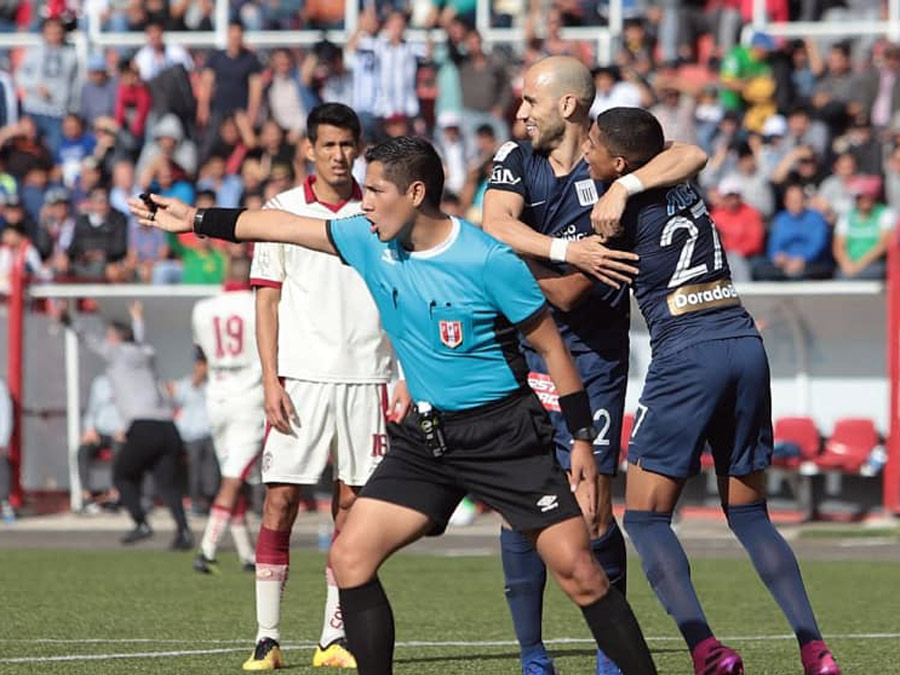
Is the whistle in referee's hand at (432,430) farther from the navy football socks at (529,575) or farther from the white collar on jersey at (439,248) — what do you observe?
the navy football socks at (529,575)

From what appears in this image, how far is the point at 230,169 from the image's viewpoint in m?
23.3

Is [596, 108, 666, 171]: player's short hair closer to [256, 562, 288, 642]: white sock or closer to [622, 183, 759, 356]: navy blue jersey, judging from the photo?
[622, 183, 759, 356]: navy blue jersey

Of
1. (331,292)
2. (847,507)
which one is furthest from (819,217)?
(331,292)

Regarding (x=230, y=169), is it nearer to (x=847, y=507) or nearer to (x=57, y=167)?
(x=57, y=167)

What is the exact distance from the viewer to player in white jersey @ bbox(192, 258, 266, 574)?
48.5 feet

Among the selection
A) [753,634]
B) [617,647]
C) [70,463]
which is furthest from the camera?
[70,463]

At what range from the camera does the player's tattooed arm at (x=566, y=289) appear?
796 cm

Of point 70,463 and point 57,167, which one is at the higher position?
point 57,167

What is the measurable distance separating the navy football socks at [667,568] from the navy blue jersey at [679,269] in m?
0.67

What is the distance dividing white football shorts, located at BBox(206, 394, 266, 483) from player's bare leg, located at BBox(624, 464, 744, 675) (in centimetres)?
707

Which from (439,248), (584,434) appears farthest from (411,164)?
(584,434)

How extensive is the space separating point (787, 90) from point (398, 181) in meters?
17.0

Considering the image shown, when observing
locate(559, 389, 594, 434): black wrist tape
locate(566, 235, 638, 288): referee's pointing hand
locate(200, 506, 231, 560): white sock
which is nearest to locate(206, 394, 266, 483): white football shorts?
locate(200, 506, 231, 560): white sock

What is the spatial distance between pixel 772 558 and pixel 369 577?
1857 mm
